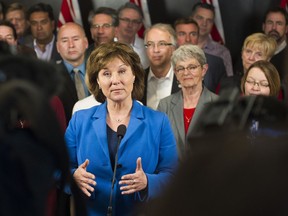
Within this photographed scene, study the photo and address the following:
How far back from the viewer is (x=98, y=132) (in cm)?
404

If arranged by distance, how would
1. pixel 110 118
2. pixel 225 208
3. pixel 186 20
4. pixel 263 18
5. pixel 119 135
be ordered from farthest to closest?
pixel 263 18 < pixel 186 20 < pixel 110 118 < pixel 119 135 < pixel 225 208

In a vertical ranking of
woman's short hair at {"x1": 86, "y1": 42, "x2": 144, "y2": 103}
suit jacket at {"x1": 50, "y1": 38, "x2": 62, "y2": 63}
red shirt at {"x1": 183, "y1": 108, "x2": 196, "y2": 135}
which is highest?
woman's short hair at {"x1": 86, "y1": 42, "x2": 144, "y2": 103}

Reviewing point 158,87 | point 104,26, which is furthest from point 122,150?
point 104,26

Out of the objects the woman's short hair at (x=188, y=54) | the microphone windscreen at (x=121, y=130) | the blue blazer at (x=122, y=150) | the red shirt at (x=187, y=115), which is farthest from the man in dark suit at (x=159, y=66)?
the microphone windscreen at (x=121, y=130)

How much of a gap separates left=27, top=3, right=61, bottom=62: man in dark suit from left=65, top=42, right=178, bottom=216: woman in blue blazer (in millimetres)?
3615

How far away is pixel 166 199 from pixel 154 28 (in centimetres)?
528

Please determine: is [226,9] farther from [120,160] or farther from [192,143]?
[192,143]

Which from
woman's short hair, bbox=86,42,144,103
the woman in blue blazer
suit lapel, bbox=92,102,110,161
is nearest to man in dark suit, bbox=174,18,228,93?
woman's short hair, bbox=86,42,144,103

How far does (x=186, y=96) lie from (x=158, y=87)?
70 cm

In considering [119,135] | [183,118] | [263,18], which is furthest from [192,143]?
[263,18]

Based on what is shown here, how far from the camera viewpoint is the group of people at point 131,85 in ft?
13.0

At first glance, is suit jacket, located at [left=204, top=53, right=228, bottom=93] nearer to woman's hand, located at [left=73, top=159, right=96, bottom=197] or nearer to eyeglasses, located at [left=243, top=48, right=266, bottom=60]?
eyeglasses, located at [left=243, top=48, right=266, bottom=60]

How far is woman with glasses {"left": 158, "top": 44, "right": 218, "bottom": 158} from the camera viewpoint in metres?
5.30

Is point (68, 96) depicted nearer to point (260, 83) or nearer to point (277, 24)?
point (260, 83)
